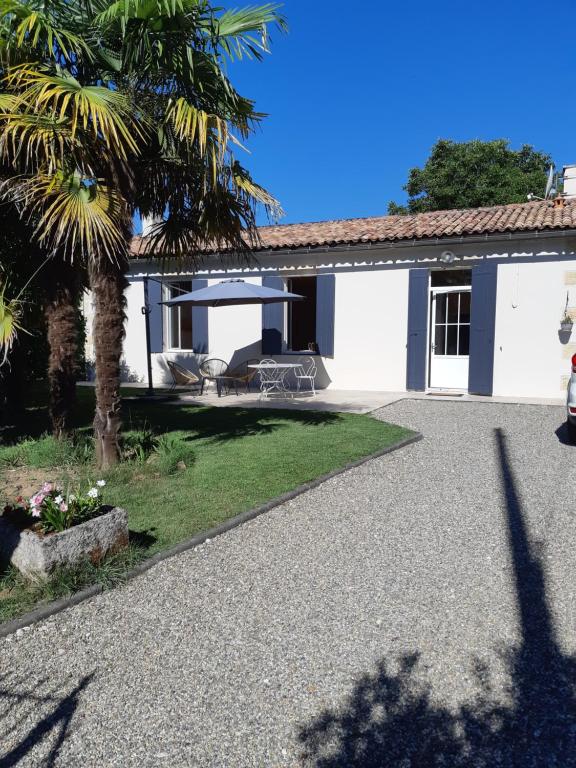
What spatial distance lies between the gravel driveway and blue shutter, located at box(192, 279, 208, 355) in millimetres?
9465

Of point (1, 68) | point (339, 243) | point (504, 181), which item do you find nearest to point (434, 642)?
point (1, 68)

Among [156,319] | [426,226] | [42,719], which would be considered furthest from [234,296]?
[42,719]

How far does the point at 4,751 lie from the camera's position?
2.10 m

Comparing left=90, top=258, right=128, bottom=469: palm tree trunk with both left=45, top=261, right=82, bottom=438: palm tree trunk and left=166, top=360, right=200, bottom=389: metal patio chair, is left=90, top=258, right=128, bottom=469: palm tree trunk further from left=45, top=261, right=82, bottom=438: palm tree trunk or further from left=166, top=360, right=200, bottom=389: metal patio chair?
left=166, top=360, right=200, bottom=389: metal patio chair

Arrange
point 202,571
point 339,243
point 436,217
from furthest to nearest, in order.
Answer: point 436,217, point 339,243, point 202,571

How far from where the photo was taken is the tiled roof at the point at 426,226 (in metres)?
10.5

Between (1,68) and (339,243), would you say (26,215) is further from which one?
(339,243)

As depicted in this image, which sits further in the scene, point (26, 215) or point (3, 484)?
point (26, 215)

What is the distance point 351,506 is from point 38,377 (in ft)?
30.6

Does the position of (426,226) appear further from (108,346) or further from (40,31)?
(40,31)

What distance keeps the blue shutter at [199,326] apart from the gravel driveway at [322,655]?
946 cm

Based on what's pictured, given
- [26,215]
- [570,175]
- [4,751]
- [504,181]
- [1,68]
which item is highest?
[504,181]

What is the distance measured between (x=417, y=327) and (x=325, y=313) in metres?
1.99

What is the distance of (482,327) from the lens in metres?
10.9
